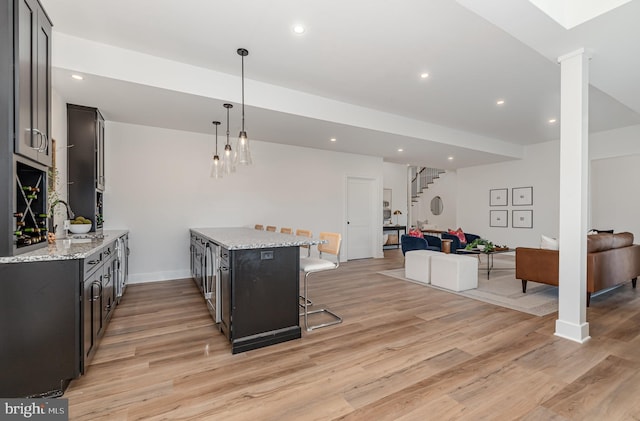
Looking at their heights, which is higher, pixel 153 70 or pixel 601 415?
pixel 153 70

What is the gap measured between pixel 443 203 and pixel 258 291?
33.9ft

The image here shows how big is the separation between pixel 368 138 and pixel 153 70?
361 cm

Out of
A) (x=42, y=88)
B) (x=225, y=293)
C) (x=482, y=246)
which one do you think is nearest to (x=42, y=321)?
(x=225, y=293)

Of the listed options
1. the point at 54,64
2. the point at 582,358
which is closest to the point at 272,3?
the point at 54,64

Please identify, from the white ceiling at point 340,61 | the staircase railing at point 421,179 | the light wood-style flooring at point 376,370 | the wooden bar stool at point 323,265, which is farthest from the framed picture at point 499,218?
the wooden bar stool at point 323,265

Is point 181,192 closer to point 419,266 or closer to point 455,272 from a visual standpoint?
point 419,266

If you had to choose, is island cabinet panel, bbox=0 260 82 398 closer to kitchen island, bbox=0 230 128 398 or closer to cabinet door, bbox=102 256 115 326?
kitchen island, bbox=0 230 128 398

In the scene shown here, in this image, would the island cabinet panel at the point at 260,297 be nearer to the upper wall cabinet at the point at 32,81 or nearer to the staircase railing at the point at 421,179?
the upper wall cabinet at the point at 32,81

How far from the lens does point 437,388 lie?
198 cm

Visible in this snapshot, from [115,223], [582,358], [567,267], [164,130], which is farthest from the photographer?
Result: [164,130]

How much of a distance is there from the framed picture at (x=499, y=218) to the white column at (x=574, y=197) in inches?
240

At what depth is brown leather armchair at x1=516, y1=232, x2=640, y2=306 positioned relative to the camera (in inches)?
143

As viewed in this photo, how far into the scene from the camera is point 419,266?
16.2ft

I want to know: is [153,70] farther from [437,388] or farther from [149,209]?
[437,388]
